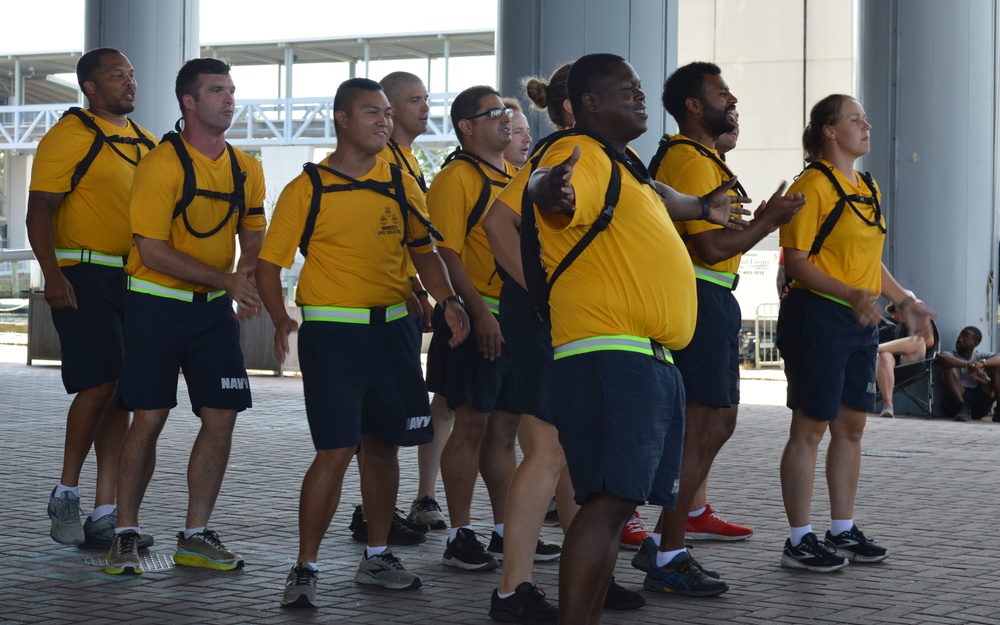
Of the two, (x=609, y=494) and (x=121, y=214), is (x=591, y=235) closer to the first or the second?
(x=609, y=494)

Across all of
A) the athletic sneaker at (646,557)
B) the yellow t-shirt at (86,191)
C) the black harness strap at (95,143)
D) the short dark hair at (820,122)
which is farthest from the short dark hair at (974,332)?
the yellow t-shirt at (86,191)

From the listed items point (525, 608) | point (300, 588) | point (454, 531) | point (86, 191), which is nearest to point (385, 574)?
point (300, 588)

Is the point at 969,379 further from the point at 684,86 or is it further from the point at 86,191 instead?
the point at 86,191

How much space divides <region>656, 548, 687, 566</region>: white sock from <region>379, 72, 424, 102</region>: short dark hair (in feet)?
9.69

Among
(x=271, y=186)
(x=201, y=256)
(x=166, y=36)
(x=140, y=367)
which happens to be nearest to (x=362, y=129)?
(x=201, y=256)

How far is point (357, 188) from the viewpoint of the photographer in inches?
226

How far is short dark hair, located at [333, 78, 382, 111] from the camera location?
5820mm

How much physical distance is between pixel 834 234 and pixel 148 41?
10.2 meters

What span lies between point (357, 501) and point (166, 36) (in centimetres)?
838

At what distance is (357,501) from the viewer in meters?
8.18

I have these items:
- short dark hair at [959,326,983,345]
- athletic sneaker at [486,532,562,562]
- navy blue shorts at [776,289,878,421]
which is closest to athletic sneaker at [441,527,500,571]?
athletic sneaker at [486,532,562,562]

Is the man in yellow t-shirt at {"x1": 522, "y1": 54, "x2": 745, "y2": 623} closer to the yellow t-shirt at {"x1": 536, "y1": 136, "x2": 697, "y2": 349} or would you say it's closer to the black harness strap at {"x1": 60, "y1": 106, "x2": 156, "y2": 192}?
the yellow t-shirt at {"x1": 536, "y1": 136, "x2": 697, "y2": 349}

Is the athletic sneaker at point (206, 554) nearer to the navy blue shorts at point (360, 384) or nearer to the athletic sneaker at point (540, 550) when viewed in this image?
the navy blue shorts at point (360, 384)

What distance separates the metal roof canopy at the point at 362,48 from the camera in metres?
35.9
